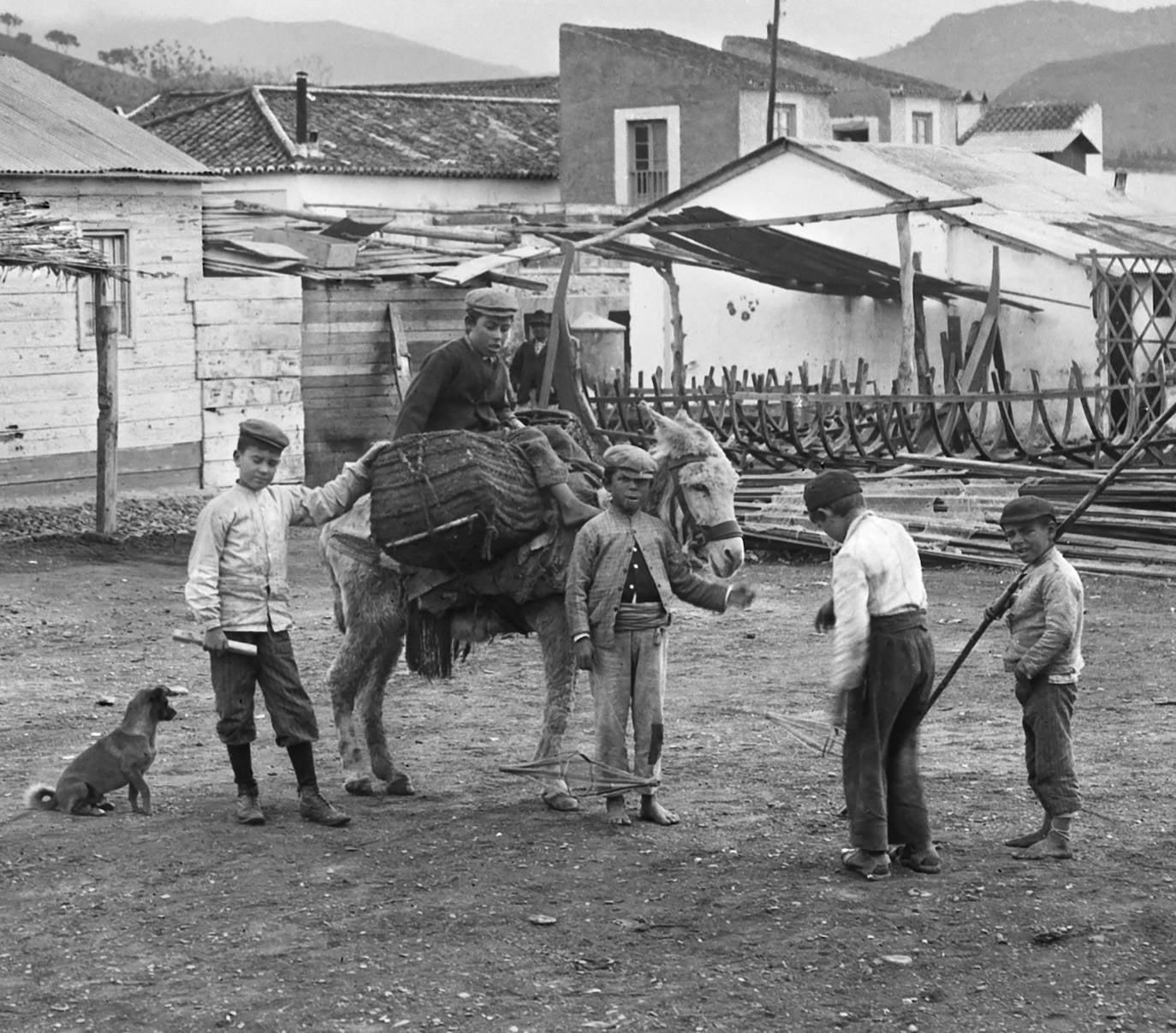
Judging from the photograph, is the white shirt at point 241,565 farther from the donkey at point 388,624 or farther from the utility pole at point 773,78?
the utility pole at point 773,78

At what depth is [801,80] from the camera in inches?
1887

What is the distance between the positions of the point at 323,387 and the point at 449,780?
538 inches

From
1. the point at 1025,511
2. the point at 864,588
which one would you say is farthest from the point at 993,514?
the point at 864,588

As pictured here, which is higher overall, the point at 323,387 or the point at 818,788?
the point at 323,387

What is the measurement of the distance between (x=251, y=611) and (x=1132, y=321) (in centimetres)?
1740

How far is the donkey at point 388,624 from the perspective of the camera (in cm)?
750

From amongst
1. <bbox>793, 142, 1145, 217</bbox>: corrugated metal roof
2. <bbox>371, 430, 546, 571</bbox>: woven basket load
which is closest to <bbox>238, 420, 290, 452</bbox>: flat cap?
<bbox>371, 430, 546, 571</bbox>: woven basket load

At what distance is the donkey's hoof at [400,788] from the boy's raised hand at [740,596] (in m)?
1.69

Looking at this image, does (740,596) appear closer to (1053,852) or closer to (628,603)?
(628,603)

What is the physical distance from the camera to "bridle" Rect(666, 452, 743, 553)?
738 cm

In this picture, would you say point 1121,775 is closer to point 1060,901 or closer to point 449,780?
point 1060,901

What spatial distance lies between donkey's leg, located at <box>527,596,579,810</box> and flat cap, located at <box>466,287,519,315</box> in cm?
128

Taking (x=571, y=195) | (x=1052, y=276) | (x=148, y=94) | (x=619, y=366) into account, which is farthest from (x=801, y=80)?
(x=148, y=94)

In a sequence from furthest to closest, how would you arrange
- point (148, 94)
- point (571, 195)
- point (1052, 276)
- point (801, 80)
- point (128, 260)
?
1. point (148, 94)
2. point (801, 80)
3. point (571, 195)
4. point (1052, 276)
5. point (128, 260)
